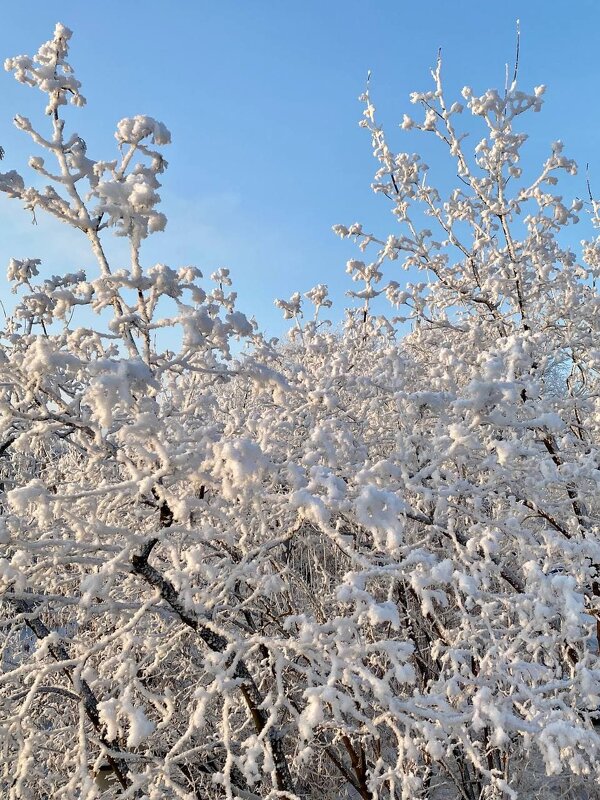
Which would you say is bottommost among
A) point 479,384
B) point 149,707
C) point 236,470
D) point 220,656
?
point 149,707

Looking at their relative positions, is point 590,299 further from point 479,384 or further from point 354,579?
point 354,579

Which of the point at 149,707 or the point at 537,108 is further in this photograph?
the point at 537,108

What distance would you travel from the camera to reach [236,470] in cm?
167

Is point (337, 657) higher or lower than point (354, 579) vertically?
lower

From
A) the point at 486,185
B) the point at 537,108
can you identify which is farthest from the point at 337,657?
the point at 537,108

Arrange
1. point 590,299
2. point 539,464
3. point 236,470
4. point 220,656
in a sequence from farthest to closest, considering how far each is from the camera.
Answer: point 590,299
point 539,464
point 220,656
point 236,470

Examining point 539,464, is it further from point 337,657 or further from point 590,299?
point 590,299

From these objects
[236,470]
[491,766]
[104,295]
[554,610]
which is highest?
[104,295]

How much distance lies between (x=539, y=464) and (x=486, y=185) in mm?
4117

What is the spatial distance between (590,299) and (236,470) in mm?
5012

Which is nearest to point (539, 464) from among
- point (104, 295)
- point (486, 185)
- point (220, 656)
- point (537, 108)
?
point (220, 656)

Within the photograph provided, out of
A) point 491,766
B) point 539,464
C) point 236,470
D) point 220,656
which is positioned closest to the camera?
point 236,470

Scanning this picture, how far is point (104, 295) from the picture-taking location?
6.70ft

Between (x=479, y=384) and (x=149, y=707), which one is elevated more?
(x=479, y=384)
